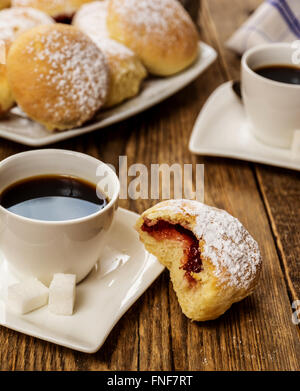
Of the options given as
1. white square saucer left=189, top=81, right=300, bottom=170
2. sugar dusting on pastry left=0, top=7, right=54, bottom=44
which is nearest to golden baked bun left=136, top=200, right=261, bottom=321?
white square saucer left=189, top=81, right=300, bottom=170

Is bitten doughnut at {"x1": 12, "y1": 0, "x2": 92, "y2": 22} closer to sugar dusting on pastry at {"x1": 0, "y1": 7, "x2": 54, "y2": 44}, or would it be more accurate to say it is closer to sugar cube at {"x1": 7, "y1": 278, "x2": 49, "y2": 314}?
sugar dusting on pastry at {"x1": 0, "y1": 7, "x2": 54, "y2": 44}

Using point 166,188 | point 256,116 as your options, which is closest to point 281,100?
point 256,116

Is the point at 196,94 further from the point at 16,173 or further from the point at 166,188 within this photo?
the point at 16,173

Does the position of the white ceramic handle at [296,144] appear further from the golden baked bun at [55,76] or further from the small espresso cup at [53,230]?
the small espresso cup at [53,230]

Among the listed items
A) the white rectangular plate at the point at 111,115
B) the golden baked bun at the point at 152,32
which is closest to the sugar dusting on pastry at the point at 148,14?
the golden baked bun at the point at 152,32

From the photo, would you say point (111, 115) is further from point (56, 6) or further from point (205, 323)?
point (205, 323)

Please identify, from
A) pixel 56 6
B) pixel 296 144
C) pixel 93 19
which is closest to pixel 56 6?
pixel 56 6
